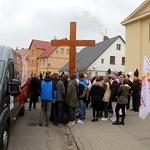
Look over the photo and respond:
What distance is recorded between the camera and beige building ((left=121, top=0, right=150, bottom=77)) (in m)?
23.3

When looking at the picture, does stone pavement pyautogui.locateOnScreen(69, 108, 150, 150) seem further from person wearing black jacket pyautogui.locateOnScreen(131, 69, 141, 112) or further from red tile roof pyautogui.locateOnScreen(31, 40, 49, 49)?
red tile roof pyautogui.locateOnScreen(31, 40, 49, 49)

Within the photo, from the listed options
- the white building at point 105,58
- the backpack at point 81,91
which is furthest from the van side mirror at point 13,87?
the white building at point 105,58

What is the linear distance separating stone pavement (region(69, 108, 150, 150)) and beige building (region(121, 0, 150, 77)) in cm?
1449

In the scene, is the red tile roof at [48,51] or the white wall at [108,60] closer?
the white wall at [108,60]

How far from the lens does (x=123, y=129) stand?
858 centimetres

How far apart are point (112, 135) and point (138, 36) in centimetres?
1786

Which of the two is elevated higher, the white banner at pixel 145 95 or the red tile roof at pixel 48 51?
the red tile roof at pixel 48 51

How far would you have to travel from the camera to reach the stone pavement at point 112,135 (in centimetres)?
669

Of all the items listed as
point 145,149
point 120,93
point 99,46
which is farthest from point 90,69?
point 145,149

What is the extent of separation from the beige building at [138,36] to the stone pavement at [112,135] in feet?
47.5

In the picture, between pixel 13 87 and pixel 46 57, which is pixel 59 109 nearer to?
pixel 13 87

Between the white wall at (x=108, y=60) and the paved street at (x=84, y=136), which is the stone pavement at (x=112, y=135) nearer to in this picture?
the paved street at (x=84, y=136)

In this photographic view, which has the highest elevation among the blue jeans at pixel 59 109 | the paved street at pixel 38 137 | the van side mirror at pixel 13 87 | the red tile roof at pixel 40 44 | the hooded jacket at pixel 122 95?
the red tile roof at pixel 40 44

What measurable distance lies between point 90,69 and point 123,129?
34.4 meters
